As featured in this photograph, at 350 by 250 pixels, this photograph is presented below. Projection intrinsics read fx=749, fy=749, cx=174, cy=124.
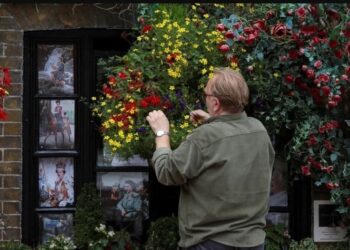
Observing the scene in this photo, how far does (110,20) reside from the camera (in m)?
5.32

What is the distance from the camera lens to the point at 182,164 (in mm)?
3277

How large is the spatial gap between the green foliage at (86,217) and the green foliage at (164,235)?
16.3 inches

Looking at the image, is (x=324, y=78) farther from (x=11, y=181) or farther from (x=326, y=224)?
(x=11, y=181)

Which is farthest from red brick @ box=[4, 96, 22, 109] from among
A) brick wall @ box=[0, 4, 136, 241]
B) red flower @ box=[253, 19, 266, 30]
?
red flower @ box=[253, 19, 266, 30]

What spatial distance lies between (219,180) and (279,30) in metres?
1.71

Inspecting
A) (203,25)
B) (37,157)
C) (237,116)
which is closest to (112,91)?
(203,25)

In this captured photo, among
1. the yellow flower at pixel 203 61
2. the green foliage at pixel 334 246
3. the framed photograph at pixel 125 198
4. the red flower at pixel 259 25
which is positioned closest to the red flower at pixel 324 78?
the red flower at pixel 259 25

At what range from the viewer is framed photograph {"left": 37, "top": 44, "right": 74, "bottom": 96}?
5375 mm

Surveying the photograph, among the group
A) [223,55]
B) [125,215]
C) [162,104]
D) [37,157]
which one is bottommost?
[125,215]

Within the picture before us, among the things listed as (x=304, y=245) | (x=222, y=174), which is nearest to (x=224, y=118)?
(x=222, y=174)

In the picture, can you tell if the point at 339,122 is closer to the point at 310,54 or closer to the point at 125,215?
the point at 310,54

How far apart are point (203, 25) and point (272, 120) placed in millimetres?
765

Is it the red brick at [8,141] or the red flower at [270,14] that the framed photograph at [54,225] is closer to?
the red brick at [8,141]

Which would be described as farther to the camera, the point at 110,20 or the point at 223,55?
the point at 110,20
